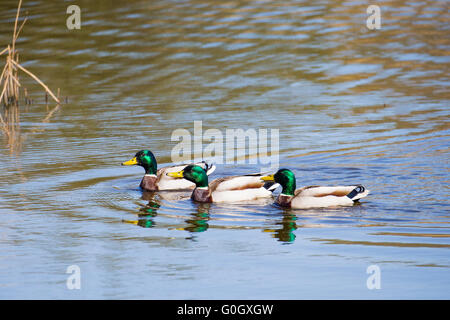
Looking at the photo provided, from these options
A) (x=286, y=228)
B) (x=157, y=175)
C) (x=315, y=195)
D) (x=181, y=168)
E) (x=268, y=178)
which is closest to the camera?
(x=286, y=228)

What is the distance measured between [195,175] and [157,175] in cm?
121

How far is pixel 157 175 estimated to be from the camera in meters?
14.7

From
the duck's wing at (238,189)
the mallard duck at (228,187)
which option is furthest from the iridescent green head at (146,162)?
the duck's wing at (238,189)

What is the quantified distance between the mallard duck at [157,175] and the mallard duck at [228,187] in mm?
757

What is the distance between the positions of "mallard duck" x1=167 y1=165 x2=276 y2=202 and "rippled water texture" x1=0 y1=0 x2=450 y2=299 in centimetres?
29

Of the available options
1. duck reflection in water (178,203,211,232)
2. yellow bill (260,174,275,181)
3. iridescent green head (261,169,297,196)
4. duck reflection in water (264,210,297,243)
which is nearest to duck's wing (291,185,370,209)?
iridescent green head (261,169,297,196)

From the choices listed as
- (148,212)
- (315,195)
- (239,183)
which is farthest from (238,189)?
(148,212)

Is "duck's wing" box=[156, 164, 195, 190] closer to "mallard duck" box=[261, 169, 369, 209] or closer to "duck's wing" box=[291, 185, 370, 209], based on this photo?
"mallard duck" box=[261, 169, 369, 209]

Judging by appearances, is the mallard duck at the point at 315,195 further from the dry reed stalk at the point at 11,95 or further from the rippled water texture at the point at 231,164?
the dry reed stalk at the point at 11,95

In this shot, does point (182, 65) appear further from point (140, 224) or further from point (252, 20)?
point (140, 224)

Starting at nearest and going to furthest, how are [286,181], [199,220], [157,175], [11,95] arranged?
[199,220] < [286,181] < [157,175] < [11,95]

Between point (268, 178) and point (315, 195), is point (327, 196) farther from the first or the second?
point (268, 178)

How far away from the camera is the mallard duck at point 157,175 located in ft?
47.5
